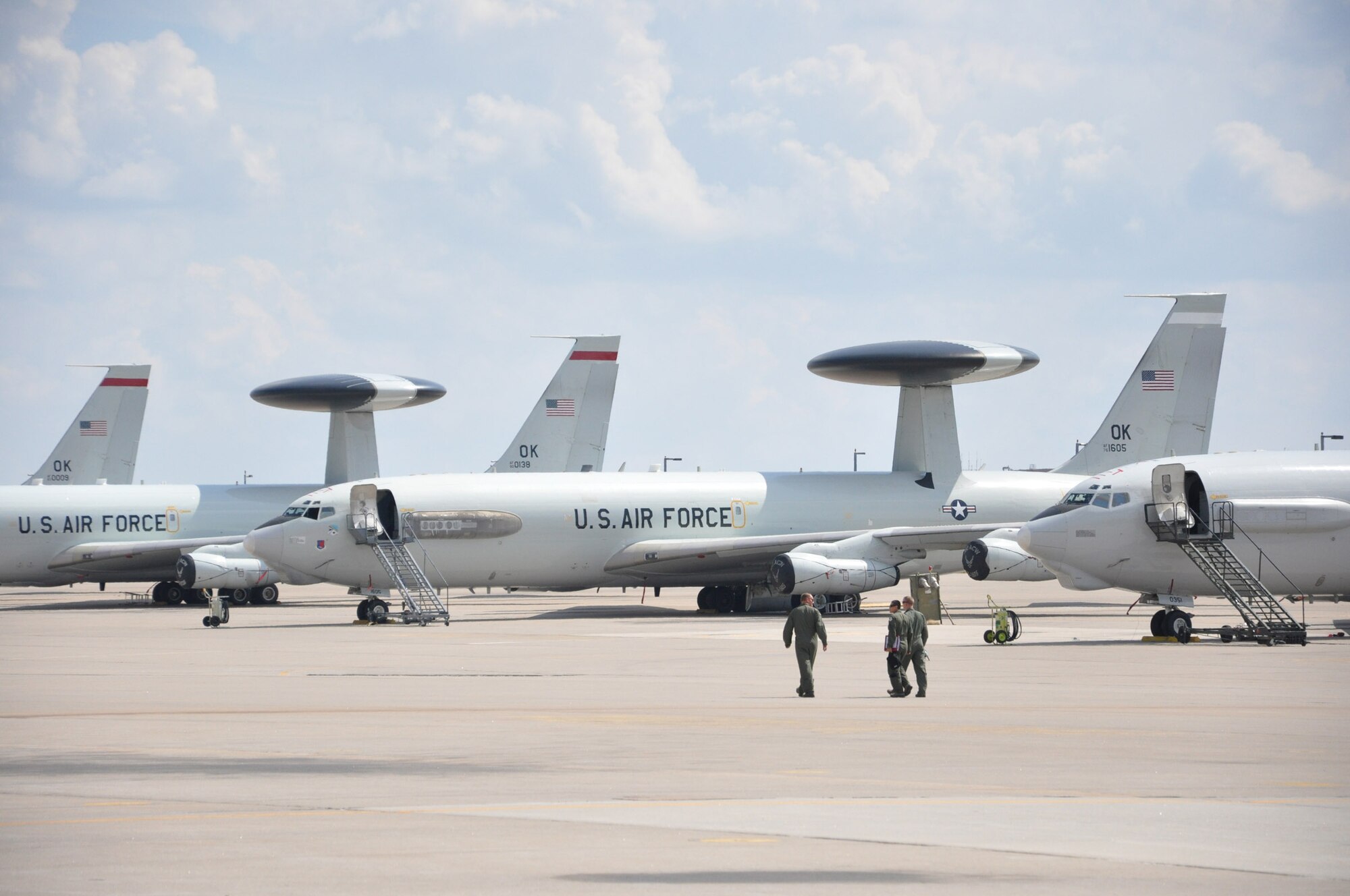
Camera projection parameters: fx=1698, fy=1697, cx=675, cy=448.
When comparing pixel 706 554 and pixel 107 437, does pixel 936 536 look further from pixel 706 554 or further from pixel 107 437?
pixel 107 437

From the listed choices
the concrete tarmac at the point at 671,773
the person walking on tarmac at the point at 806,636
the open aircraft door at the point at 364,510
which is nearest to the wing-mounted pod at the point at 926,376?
the open aircraft door at the point at 364,510

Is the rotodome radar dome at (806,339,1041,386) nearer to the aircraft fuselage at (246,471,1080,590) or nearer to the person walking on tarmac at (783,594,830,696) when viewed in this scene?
the aircraft fuselage at (246,471,1080,590)

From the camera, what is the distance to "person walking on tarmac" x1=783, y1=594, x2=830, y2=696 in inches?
974

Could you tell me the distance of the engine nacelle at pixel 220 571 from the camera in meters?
59.2

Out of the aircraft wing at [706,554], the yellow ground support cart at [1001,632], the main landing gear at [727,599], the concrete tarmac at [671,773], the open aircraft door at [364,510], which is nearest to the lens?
the concrete tarmac at [671,773]

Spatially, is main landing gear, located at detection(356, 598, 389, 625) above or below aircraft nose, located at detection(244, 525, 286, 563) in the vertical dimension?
below

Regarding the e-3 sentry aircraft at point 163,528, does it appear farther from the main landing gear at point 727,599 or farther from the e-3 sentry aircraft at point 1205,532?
the e-3 sentry aircraft at point 1205,532

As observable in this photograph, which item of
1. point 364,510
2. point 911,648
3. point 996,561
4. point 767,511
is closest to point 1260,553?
point 996,561

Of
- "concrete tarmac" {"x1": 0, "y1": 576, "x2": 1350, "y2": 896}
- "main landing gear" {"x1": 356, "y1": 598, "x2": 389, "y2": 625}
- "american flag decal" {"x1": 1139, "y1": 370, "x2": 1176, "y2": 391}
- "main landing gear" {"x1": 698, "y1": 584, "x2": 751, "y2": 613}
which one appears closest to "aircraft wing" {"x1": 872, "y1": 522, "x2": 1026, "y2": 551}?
"main landing gear" {"x1": 698, "y1": 584, "x2": 751, "y2": 613}

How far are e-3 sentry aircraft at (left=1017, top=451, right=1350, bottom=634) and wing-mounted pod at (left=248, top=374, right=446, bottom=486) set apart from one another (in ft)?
143

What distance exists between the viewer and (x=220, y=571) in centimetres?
5991

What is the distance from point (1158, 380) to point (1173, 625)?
25607mm

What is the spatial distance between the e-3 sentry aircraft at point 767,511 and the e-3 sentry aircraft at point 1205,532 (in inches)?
450

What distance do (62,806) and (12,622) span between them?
39226 millimetres
